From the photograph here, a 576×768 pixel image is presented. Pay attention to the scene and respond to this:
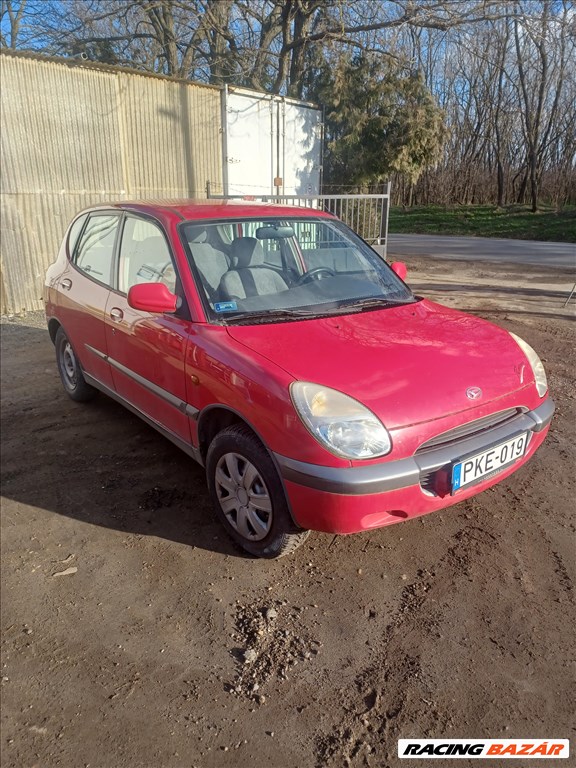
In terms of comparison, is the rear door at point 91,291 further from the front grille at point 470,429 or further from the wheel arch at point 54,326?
the front grille at point 470,429

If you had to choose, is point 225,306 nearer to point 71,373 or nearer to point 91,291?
point 91,291

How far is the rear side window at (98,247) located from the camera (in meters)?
4.11

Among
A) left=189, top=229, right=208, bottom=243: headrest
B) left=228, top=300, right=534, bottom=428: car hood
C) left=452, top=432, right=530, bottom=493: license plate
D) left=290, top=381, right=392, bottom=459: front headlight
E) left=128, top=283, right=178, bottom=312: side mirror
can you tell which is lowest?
left=452, top=432, right=530, bottom=493: license plate

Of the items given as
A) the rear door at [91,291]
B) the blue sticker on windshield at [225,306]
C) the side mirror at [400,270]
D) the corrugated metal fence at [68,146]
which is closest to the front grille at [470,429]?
the blue sticker on windshield at [225,306]

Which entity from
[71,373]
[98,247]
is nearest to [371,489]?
[98,247]

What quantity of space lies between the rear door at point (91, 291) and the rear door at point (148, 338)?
16 cm

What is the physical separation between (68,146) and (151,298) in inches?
272

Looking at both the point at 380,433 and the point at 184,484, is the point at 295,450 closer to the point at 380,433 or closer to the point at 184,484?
the point at 380,433

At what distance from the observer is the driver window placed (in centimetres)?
342

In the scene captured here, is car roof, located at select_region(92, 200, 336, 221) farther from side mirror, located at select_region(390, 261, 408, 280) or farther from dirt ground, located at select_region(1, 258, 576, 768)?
dirt ground, located at select_region(1, 258, 576, 768)

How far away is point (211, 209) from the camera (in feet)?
12.3

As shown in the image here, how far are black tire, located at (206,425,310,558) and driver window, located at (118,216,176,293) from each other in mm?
1056

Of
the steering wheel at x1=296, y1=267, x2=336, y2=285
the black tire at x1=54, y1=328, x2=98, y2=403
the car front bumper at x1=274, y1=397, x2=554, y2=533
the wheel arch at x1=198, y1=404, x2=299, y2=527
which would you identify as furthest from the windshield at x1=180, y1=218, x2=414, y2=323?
the black tire at x1=54, y1=328, x2=98, y2=403

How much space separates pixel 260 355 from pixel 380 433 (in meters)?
0.69
